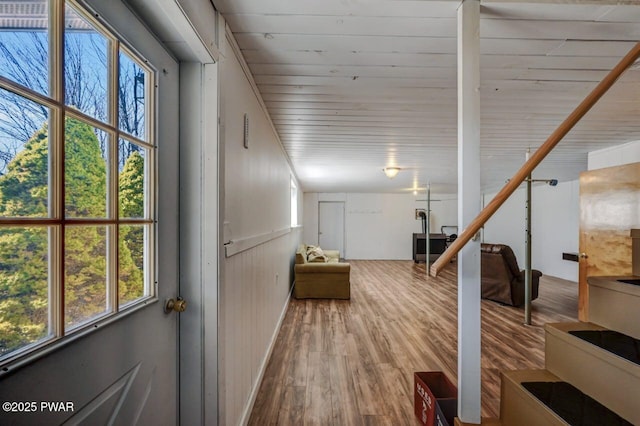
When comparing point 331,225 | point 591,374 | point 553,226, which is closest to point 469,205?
point 591,374

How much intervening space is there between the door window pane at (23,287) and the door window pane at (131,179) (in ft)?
0.87

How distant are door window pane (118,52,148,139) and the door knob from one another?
2.03 feet

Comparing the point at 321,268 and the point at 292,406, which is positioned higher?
the point at 321,268

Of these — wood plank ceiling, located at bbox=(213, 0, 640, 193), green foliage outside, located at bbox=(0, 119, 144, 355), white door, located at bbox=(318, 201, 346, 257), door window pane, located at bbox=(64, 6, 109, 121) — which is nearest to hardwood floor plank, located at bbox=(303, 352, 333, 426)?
green foliage outside, located at bbox=(0, 119, 144, 355)

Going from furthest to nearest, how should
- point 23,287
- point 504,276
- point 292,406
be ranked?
point 504,276
point 292,406
point 23,287

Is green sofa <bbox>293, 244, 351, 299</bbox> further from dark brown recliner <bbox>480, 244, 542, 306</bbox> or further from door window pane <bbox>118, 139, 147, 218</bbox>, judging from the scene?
door window pane <bbox>118, 139, 147, 218</bbox>

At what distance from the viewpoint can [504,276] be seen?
4.03 m

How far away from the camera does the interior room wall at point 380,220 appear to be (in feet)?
28.6

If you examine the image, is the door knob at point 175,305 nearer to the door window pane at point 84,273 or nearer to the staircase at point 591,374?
the door window pane at point 84,273

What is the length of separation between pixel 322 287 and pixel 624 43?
12.9ft

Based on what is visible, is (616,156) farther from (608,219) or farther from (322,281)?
(322,281)

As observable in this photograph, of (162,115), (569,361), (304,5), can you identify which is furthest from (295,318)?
(304,5)

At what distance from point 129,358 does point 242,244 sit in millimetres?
784

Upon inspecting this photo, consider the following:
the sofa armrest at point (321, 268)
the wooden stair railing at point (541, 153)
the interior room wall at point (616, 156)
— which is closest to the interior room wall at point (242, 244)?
the wooden stair railing at point (541, 153)
